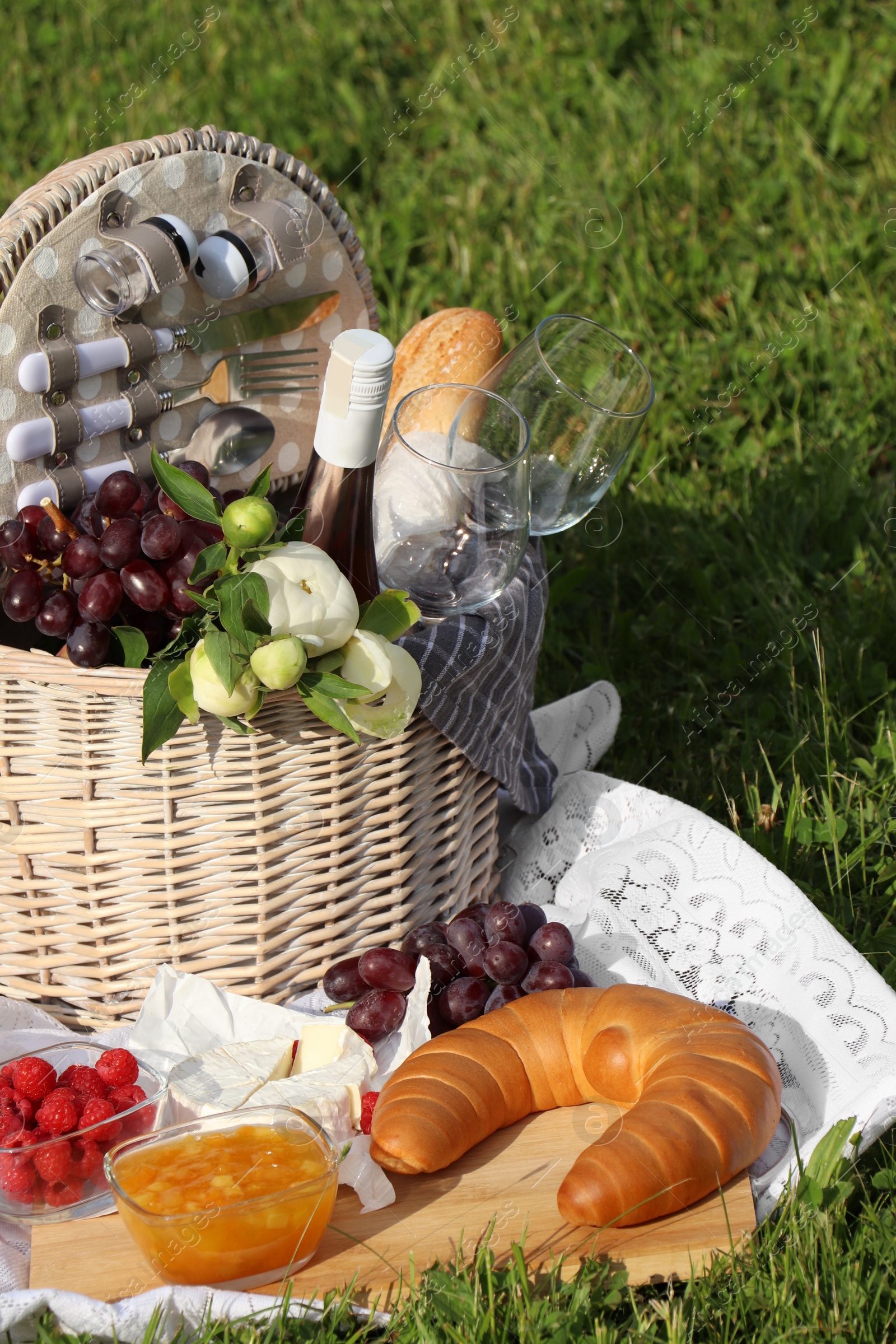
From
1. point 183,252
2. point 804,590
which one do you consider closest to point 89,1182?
point 183,252

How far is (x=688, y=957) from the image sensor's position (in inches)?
66.1

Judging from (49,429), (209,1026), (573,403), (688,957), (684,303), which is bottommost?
(684,303)

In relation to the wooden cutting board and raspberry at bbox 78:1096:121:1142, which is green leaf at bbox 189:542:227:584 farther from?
the wooden cutting board

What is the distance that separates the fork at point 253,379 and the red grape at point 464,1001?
87 centimetres

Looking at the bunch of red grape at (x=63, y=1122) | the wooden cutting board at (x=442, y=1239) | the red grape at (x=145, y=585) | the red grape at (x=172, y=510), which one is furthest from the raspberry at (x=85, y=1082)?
the red grape at (x=172, y=510)

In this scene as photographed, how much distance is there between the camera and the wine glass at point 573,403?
1.71m

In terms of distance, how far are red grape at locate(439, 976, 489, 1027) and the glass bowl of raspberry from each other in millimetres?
353

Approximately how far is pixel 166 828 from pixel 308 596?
0.36 meters

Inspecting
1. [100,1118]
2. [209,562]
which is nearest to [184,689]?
[209,562]

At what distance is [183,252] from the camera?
163 cm

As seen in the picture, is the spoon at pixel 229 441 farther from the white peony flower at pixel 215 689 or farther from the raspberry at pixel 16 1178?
the raspberry at pixel 16 1178

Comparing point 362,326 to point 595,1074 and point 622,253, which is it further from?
point 622,253

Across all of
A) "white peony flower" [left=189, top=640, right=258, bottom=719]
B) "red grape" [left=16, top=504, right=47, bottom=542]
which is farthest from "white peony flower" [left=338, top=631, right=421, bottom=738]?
"red grape" [left=16, top=504, right=47, bottom=542]

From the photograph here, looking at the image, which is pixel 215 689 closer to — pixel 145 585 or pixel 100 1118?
pixel 145 585
